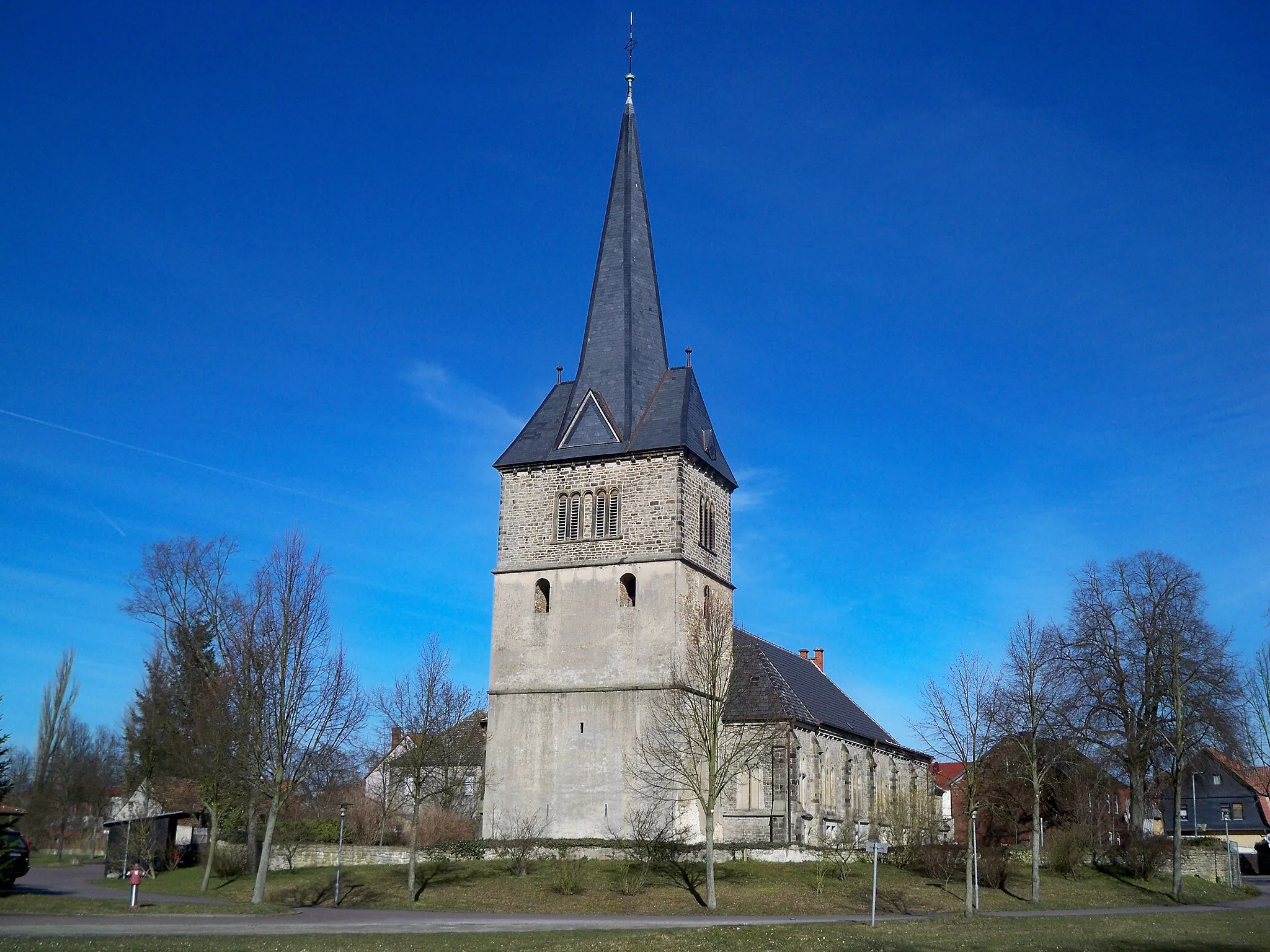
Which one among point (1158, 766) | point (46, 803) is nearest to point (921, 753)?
point (1158, 766)

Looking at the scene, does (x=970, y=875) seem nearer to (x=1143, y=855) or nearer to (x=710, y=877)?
(x=710, y=877)

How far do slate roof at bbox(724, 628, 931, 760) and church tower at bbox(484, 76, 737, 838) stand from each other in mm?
3932

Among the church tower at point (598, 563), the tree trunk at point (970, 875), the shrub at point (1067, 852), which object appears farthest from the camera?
the church tower at point (598, 563)

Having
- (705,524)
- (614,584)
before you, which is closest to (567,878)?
(614,584)

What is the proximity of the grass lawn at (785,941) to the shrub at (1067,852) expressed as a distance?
581 inches

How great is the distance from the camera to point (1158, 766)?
47.2 m

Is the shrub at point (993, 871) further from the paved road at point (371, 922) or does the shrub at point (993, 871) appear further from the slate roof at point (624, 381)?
the slate roof at point (624, 381)

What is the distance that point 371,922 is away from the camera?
86.2 feet

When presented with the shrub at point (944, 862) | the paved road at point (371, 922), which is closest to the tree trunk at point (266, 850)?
the paved road at point (371, 922)

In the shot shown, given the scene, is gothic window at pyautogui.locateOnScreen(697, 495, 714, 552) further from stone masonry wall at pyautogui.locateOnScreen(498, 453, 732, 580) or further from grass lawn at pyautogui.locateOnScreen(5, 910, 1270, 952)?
grass lawn at pyautogui.locateOnScreen(5, 910, 1270, 952)

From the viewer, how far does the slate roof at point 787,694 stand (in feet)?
150

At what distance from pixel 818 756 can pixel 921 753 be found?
19168 millimetres

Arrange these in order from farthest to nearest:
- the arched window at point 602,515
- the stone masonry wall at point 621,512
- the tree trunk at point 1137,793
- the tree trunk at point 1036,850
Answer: the tree trunk at point 1137,793 → the arched window at point 602,515 → the stone masonry wall at point 621,512 → the tree trunk at point 1036,850

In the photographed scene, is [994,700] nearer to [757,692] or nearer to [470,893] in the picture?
[757,692]
